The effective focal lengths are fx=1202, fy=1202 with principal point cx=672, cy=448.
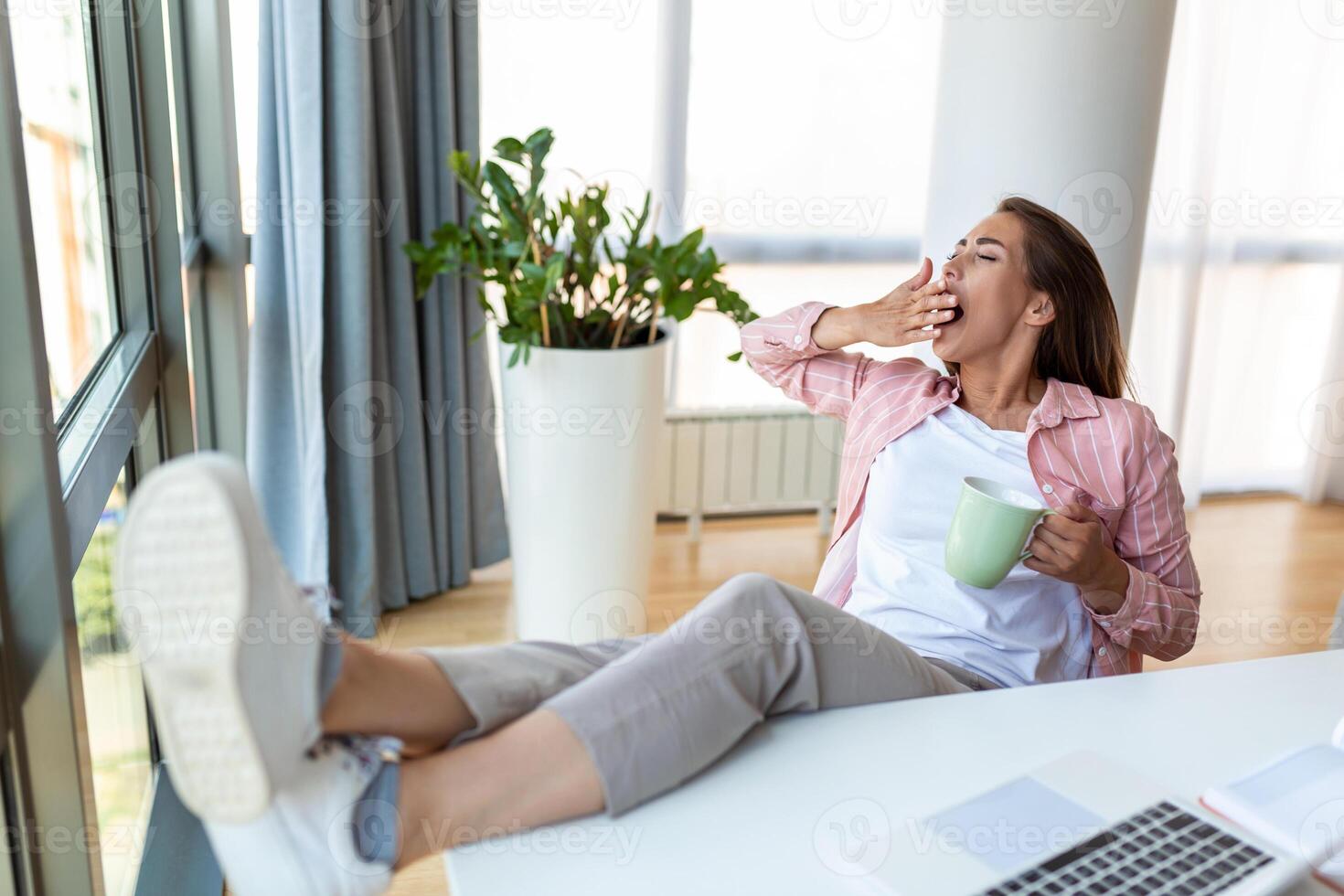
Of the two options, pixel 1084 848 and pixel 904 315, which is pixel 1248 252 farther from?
pixel 1084 848

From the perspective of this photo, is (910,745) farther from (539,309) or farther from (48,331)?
(539,309)

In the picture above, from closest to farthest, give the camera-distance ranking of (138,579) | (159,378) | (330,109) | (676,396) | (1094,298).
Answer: (138,579), (1094,298), (159,378), (330,109), (676,396)

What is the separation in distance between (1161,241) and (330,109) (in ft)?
8.08

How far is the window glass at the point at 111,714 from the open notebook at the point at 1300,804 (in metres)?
1.23

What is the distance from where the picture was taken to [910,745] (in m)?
1.14

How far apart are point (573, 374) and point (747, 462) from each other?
1122mm

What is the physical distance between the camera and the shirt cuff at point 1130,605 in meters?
1.51

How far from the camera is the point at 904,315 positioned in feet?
5.52

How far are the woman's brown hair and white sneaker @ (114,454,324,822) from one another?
1.19 metres

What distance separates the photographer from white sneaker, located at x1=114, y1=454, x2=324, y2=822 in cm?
83

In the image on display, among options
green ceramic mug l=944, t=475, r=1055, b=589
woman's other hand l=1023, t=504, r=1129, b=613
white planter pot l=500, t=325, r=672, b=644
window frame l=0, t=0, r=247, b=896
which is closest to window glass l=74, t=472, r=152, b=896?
window frame l=0, t=0, r=247, b=896

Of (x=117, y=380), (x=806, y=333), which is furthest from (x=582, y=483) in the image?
(x=117, y=380)

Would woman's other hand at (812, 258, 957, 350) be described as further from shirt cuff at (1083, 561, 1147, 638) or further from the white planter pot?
the white planter pot

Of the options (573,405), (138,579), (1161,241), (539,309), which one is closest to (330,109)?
(539,309)
